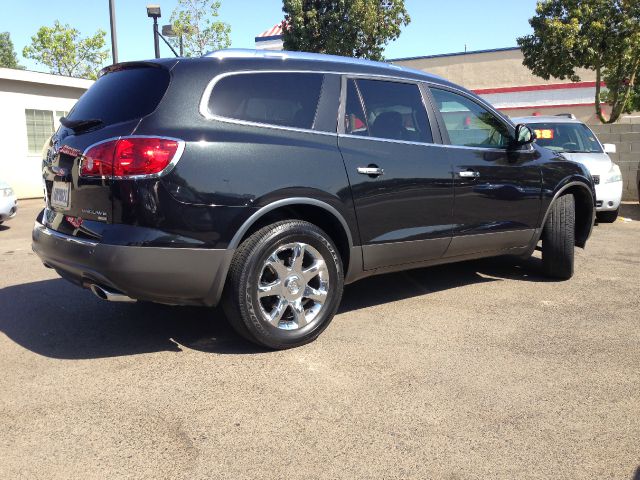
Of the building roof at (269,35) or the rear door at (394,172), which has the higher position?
the building roof at (269,35)

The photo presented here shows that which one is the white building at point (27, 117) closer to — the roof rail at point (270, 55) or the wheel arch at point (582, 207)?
the roof rail at point (270, 55)

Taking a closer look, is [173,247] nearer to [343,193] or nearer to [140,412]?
[140,412]

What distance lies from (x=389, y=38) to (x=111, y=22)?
13.7 meters

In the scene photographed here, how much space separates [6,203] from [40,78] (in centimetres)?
677

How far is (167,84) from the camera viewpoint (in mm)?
3572

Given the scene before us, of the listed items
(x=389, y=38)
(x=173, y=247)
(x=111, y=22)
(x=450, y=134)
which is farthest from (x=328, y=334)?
(x=389, y=38)

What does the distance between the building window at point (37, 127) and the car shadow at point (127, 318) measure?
10.9m

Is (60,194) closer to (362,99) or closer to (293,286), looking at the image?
(293,286)

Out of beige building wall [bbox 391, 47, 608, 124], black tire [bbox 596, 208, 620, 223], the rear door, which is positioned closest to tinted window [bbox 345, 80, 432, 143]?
the rear door

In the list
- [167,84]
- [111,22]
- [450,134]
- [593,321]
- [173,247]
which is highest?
[111,22]

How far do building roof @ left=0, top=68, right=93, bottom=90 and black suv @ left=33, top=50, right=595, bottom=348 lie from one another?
35.7 feet

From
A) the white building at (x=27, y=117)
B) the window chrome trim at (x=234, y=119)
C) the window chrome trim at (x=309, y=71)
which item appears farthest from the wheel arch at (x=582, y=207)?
the white building at (x=27, y=117)

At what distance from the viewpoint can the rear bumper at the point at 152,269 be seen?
11.0 feet

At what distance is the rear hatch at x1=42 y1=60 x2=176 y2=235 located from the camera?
349 cm
